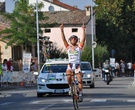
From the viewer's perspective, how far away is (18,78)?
39.9 m

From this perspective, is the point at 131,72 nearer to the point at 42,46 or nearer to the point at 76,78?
the point at 42,46

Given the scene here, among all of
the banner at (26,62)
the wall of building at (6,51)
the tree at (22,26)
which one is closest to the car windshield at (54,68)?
the banner at (26,62)

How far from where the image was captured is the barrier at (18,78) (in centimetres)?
3872

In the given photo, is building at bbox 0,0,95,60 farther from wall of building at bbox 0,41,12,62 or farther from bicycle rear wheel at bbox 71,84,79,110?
bicycle rear wheel at bbox 71,84,79,110

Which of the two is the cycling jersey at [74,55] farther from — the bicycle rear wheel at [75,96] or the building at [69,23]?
the building at [69,23]

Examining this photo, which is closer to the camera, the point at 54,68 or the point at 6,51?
the point at 54,68

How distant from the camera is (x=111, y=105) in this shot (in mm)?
19672

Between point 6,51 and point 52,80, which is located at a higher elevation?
point 6,51

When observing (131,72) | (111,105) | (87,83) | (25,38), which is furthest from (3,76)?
(131,72)

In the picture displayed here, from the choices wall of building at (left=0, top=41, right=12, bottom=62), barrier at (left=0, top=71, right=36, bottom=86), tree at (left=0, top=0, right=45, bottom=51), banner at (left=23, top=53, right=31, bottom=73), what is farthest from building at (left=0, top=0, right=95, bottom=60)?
barrier at (left=0, top=71, right=36, bottom=86)

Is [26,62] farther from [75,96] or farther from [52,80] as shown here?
[75,96]

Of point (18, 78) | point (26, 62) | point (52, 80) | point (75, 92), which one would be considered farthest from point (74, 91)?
point (26, 62)

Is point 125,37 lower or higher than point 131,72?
higher

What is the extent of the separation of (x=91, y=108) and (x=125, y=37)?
2585 inches
